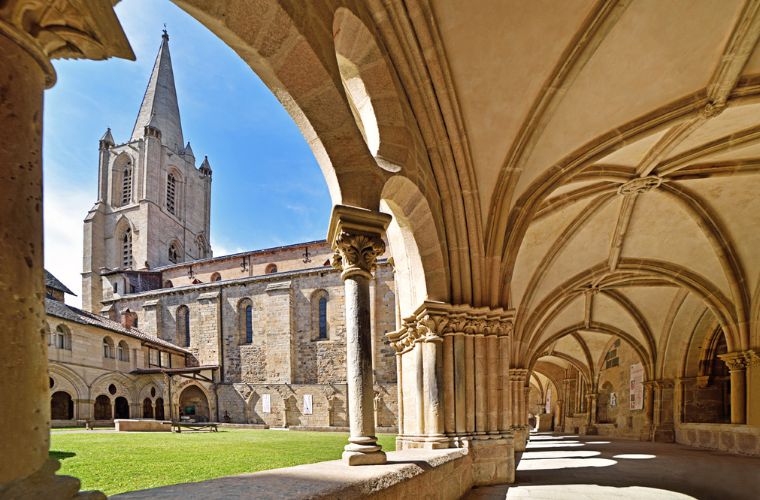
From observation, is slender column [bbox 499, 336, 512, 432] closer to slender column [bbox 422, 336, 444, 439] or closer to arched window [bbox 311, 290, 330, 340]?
slender column [bbox 422, 336, 444, 439]

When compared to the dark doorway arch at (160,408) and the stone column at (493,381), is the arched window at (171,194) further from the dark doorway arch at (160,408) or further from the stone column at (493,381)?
the stone column at (493,381)

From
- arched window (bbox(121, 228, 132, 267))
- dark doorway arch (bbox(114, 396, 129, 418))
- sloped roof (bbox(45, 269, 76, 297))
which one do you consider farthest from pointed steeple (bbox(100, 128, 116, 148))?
dark doorway arch (bbox(114, 396, 129, 418))

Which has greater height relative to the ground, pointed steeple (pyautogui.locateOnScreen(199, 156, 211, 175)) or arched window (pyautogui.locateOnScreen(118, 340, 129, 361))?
pointed steeple (pyautogui.locateOnScreen(199, 156, 211, 175))

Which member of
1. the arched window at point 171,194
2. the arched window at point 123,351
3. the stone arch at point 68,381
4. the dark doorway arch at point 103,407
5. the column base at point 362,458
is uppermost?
the arched window at point 171,194

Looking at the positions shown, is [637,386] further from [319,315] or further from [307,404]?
[319,315]

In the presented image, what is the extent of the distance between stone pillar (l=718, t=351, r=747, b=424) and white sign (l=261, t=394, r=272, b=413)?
2100 cm

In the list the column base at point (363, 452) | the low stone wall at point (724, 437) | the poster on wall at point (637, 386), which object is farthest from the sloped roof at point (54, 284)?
the low stone wall at point (724, 437)

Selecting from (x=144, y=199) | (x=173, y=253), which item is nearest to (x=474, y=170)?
(x=144, y=199)

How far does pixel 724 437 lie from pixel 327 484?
38.6 feet

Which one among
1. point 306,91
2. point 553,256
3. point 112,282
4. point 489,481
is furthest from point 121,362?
point 306,91

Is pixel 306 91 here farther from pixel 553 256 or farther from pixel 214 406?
pixel 214 406

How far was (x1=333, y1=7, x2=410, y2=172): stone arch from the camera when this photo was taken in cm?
421

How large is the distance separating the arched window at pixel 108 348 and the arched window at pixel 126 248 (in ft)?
45.5

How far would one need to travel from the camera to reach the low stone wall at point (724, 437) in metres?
9.55
